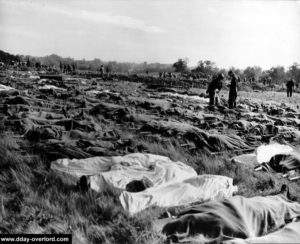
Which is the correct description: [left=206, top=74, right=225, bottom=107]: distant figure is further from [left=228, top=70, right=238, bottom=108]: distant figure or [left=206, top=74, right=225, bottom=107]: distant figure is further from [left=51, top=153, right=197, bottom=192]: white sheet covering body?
[left=51, top=153, right=197, bottom=192]: white sheet covering body

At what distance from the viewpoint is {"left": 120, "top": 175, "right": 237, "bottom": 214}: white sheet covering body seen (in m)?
4.07

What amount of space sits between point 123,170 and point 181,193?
1.03 m

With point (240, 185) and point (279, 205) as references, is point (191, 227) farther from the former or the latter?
point (240, 185)

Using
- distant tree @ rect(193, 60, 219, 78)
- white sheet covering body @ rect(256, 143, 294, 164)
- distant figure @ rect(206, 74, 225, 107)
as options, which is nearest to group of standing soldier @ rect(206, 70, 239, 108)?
distant figure @ rect(206, 74, 225, 107)

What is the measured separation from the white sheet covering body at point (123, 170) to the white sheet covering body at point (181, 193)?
0.79 ft

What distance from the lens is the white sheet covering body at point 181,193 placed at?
4.07m

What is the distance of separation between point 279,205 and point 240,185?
116cm

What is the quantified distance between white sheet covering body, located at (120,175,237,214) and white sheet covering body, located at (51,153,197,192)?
24 cm

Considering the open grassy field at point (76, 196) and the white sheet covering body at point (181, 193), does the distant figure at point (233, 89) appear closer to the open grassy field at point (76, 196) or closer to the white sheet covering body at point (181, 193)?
the open grassy field at point (76, 196)

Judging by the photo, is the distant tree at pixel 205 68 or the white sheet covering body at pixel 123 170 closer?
the white sheet covering body at pixel 123 170

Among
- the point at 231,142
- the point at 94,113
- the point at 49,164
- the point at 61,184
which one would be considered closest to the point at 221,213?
the point at 61,184

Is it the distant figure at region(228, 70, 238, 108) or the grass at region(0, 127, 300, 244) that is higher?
the distant figure at region(228, 70, 238, 108)

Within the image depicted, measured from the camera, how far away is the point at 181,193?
14.7ft

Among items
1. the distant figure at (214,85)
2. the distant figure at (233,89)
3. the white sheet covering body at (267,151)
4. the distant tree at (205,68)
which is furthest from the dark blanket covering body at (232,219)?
the distant tree at (205,68)
